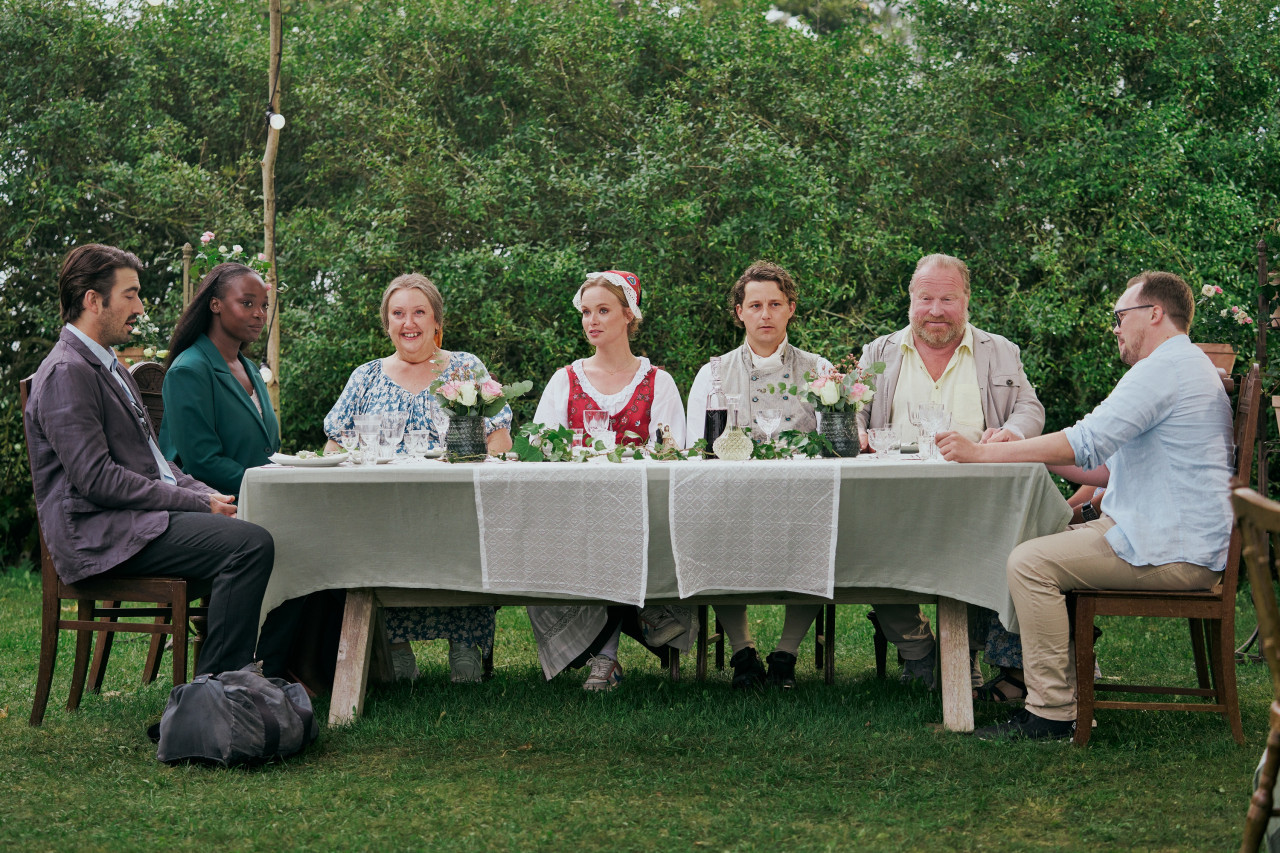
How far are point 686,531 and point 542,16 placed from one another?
6.25 metres

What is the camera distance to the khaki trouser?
11.8ft

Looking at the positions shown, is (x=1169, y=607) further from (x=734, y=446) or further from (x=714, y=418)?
(x=714, y=418)

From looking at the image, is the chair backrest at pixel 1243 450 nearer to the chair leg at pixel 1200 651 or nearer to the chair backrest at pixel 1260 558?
the chair leg at pixel 1200 651

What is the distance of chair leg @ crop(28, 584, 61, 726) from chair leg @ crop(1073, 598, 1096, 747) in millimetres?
3201

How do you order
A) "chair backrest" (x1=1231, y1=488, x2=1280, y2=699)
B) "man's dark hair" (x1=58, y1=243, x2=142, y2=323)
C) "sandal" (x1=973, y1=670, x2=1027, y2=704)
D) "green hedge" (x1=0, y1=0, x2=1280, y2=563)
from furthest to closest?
"green hedge" (x1=0, y1=0, x2=1280, y2=563) < "sandal" (x1=973, y1=670, x2=1027, y2=704) < "man's dark hair" (x1=58, y1=243, x2=142, y2=323) < "chair backrest" (x1=1231, y1=488, x2=1280, y2=699)

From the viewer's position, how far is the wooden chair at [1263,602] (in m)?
2.26

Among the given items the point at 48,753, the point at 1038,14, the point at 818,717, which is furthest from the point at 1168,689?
the point at 1038,14

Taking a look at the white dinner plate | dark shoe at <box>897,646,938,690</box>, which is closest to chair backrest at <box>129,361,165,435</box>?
the white dinner plate

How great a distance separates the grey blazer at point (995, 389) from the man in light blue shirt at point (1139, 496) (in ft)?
2.92

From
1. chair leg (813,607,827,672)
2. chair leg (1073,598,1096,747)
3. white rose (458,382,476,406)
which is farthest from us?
chair leg (813,607,827,672)

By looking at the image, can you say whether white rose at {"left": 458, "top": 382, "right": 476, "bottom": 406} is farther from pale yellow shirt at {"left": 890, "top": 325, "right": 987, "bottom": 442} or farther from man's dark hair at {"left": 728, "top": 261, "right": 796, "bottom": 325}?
pale yellow shirt at {"left": 890, "top": 325, "right": 987, "bottom": 442}

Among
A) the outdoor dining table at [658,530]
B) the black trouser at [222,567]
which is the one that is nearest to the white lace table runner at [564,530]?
the outdoor dining table at [658,530]

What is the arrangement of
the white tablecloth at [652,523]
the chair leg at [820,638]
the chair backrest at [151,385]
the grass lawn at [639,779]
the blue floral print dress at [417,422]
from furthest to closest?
1. the chair backrest at [151,385]
2. the chair leg at [820,638]
3. the blue floral print dress at [417,422]
4. the white tablecloth at [652,523]
5. the grass lawn at [639,779]

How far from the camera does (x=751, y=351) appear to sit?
16.6 ft
